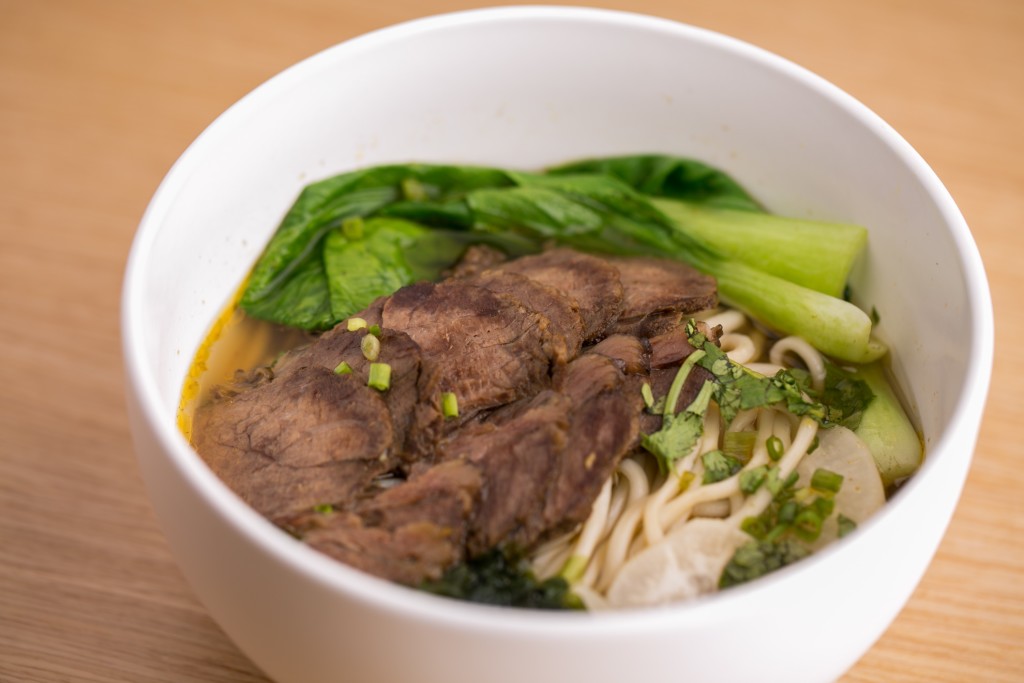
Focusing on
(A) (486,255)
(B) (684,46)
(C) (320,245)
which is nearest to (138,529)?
(C) (320,245)

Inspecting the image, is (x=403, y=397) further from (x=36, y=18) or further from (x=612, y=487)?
(x=36, y=18)

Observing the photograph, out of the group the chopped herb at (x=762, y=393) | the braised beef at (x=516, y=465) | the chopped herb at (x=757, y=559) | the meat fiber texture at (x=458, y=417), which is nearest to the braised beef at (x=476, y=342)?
the meat fiber texture at (x=458, y=417)

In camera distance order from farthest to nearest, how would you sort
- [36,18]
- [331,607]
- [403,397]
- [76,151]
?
1. [36,18]
2. [76,151]
3. [403,397]
4. [331,607]

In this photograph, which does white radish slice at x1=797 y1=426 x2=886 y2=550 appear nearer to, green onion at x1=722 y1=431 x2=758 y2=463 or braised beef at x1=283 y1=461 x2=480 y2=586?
green onion at x1=722 y1=431 x2=758 y2=463

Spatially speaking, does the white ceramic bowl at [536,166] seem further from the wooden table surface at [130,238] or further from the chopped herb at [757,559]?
the wooden table surface at [130,238]

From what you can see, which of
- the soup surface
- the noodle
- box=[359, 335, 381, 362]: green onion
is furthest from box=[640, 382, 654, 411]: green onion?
box=[359, 335, 381, 362]: green onion
